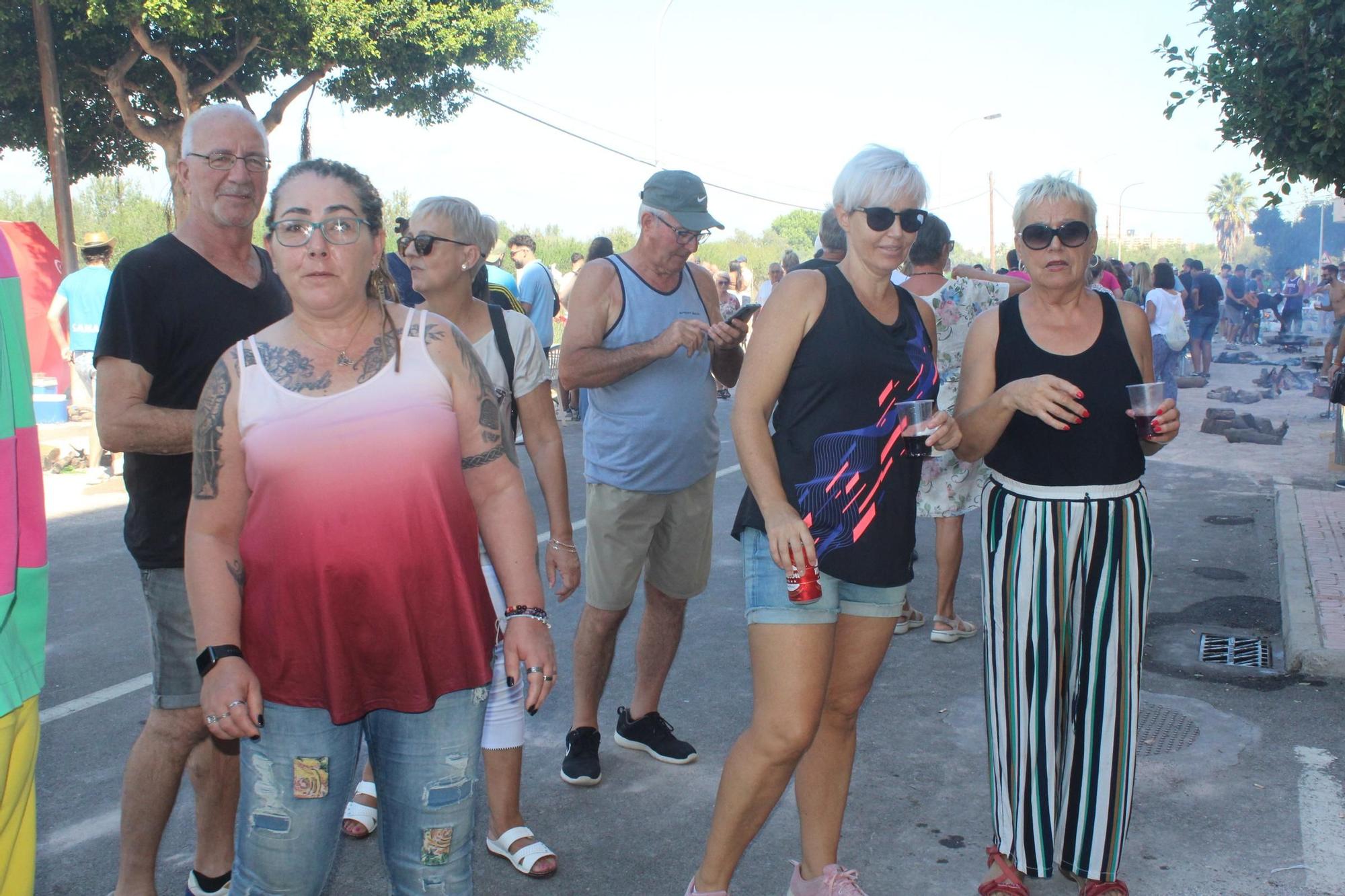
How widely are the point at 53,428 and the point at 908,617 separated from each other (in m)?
10.0

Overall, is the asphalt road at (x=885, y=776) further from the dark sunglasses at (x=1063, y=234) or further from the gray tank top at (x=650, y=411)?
the dark sunglasses at (x=1063, y=234)

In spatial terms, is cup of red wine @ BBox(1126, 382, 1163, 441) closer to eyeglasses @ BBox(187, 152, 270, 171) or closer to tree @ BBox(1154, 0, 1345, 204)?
eyeglasses @ BBox(187, 152, 270, 171)

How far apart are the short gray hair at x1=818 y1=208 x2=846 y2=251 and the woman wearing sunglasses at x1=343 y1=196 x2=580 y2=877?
2.35 metres

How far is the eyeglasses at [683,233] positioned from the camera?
13.3ft

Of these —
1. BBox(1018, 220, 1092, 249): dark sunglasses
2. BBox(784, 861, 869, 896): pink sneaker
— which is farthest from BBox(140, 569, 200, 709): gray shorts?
BBox(1018, 220, 1092, 249): dark sunglasses

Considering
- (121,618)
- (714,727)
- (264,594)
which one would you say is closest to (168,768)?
(264,594)

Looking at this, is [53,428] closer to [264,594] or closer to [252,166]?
[252,166]

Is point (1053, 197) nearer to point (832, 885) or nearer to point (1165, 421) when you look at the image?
point (1165, 421)

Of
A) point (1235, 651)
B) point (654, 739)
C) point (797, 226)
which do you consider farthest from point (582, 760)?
point (797, 226)

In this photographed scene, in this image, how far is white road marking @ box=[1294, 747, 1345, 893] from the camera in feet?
11.0

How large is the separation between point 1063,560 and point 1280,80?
4.60 m

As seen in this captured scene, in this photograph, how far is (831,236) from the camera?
18.9 ft

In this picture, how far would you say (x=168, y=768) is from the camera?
9.89ft

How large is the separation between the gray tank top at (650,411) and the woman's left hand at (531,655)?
1710mm
